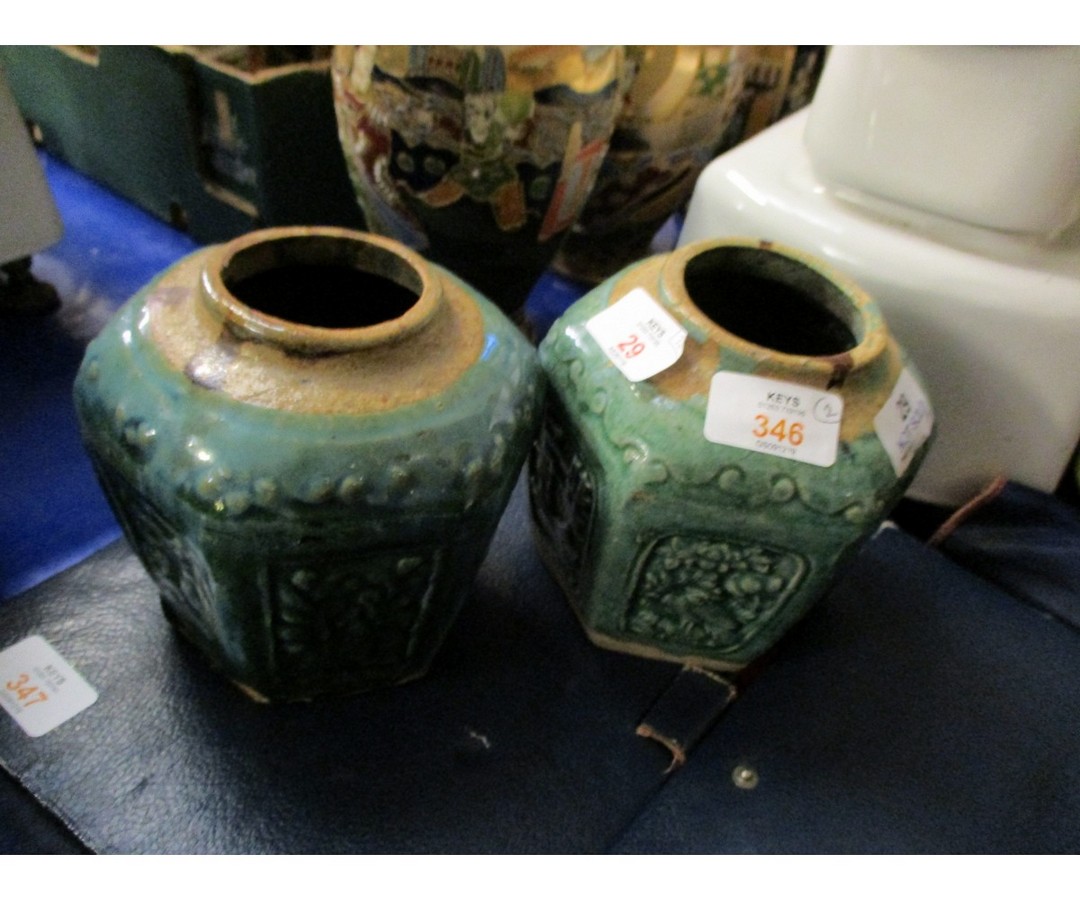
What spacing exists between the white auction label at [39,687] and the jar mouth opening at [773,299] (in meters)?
0.69

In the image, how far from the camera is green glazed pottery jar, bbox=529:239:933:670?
28.3 inches

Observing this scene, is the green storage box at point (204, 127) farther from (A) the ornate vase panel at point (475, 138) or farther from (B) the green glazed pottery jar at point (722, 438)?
(B) the green glazed pottery jar at point (722, 438)

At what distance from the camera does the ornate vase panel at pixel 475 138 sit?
0.95 meters

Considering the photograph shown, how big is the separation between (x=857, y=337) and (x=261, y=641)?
0.58 meters

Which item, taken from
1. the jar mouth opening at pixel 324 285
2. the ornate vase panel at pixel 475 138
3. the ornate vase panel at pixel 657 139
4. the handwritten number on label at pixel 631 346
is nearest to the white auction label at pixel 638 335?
the handwritten number on label at pixel 631 346

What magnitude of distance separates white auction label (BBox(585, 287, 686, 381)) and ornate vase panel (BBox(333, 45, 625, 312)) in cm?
30

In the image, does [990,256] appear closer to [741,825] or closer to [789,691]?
[789,691]

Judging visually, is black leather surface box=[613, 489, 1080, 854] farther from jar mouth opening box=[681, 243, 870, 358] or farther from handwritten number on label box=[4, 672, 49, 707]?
handwritten number on label box=[4, 672, 49, 707]

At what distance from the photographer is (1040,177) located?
35.5 inches

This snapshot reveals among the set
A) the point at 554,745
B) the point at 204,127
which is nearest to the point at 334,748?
the point at 554,745

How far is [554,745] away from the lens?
0.86m

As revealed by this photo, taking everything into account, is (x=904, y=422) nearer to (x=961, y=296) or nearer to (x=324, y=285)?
(x=961, y=296)

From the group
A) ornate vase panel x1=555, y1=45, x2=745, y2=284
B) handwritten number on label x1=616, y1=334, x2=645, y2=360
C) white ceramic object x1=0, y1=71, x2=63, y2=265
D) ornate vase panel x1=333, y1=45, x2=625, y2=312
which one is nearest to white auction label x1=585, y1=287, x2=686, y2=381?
handwritten number on label x1=616, y1=334, x2=645, y2=360

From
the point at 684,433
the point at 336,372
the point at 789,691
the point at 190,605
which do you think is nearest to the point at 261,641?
the point at 190,605
